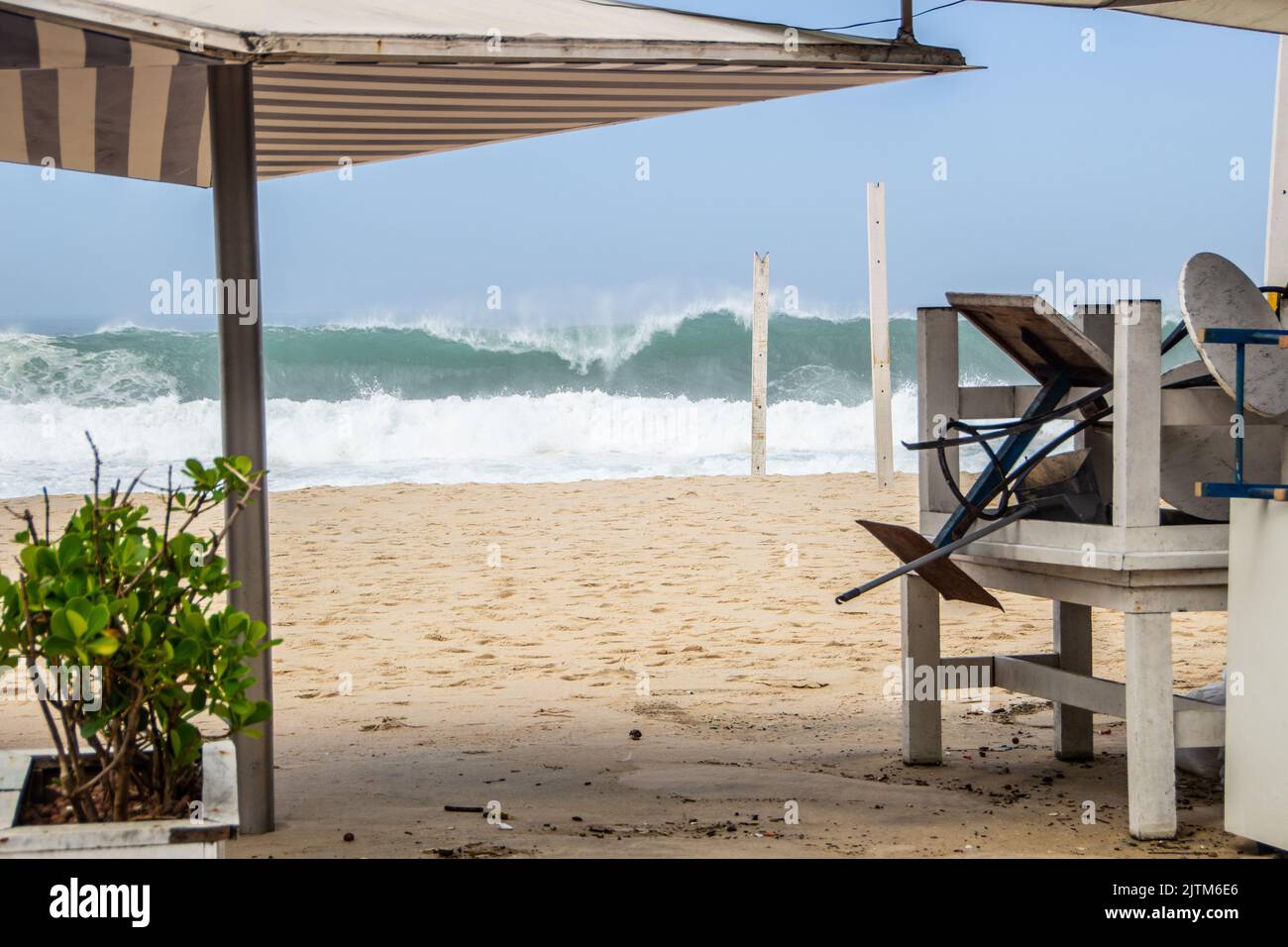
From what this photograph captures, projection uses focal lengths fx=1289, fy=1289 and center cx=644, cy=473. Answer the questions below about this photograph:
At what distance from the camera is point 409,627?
8.37 m

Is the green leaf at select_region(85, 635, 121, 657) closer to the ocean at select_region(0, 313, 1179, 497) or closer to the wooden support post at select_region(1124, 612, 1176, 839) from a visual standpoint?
the wooden support post at select_region(1124, 612, 1176, 839)

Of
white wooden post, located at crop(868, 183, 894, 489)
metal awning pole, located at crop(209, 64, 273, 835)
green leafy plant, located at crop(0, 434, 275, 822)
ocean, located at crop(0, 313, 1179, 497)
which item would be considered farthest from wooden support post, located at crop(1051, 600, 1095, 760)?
ocean, located at crop(0, 313, 1179, 497)

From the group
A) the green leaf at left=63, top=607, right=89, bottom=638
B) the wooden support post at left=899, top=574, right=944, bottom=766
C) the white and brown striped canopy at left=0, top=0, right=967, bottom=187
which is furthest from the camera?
the wooden support post at left=899, top=574, right=944, bottom=766

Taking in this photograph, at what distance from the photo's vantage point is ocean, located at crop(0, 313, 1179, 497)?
2228 centimetres

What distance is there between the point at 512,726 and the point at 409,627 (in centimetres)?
293

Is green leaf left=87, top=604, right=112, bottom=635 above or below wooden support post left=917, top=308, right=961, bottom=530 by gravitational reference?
below

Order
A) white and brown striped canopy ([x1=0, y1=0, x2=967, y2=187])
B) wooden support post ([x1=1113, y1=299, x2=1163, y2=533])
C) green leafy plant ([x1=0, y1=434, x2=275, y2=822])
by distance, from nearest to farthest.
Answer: green leafy plant ([x1=0, y1=434, x2=275, y2=822])
white and brown striped canopy ([x1=0, y1=0, x2=967, y2=187])
wooden support post ([x1=1113, y1=299, x2=1163, y2=533])

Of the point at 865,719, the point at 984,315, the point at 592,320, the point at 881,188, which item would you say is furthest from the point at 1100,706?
the point at 592,320

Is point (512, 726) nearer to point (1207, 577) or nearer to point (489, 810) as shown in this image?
point (489, 810)

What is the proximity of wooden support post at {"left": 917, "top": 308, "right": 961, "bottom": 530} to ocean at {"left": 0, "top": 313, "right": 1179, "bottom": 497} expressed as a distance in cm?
1513

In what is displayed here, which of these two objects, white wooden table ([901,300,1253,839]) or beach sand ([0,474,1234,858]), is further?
beach sand ([0,474,1234,858])

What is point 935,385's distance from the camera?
4512 millimetres

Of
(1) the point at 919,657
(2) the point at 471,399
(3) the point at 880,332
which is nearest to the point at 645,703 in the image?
(1) the point at 919,657

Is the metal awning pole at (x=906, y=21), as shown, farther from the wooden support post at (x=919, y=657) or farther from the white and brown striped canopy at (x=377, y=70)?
the wooden support post at (x=919, y=657)
